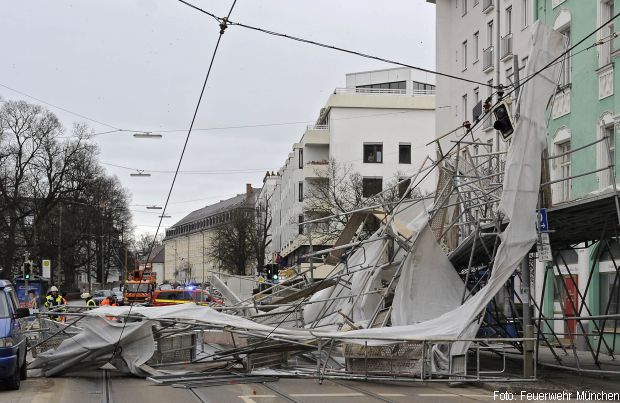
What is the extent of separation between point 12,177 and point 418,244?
54758 mm

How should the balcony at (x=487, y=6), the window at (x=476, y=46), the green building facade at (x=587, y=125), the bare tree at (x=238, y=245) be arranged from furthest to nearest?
the bare tree at (x=238, y=245), the window at (x=476, y=46), the balcony at (x=487, y=6), the green building facade at (x=587, y=125)

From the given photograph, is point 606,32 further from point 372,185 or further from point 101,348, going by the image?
point 372,185

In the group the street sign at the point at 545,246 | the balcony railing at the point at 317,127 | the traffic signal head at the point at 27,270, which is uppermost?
the balcony railing at the point at 317,127

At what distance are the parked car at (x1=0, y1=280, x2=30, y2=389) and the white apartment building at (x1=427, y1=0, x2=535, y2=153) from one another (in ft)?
70.8

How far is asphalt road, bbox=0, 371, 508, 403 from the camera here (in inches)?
532

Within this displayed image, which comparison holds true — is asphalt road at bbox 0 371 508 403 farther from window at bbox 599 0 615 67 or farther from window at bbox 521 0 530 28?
window at bbox 521 0 530 28

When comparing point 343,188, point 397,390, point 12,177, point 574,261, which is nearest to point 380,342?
point 397,390

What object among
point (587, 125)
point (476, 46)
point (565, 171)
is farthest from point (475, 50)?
point (587, 125)

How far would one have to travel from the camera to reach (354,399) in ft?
45.0

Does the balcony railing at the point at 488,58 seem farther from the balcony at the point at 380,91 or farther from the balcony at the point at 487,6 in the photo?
the balcony at the point at 380,91

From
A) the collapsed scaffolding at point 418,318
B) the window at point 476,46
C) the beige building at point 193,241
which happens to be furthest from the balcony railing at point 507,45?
the beige building at point 193,241

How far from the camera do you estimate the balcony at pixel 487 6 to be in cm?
3878

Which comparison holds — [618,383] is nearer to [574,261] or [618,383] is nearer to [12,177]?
[574,261]

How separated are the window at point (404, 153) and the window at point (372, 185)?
254cm
